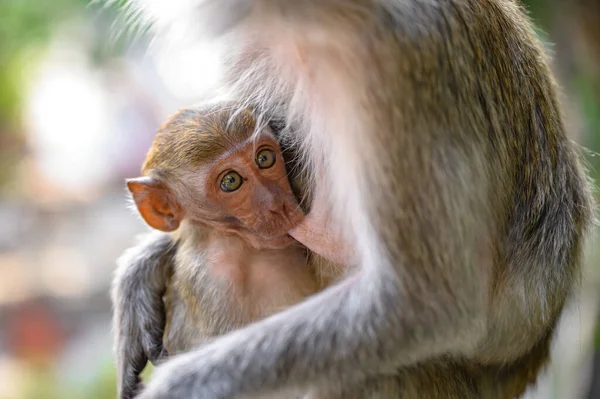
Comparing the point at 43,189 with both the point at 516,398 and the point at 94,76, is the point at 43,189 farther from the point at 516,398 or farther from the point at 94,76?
the point at 516,398

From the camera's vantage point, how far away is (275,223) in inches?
83.5

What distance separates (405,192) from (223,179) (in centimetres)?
73

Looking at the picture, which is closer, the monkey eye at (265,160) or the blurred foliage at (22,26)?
the monkey eye at (265,160)

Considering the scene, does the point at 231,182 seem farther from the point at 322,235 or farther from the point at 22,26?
the point at 22,26

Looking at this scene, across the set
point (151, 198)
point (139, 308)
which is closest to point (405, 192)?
point (151, 198)

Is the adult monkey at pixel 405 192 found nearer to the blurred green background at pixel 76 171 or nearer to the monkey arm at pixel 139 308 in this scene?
the monkey arm at pixel 139 308

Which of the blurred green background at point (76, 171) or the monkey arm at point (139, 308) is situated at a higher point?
the monkey arm at point (139, 308)

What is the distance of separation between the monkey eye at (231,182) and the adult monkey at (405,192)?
0.31 metres

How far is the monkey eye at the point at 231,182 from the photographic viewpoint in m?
2.19

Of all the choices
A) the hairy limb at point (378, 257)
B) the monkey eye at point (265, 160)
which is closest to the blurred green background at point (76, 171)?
the monkey eye at point (265, 160)

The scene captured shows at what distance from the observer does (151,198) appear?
2.24m

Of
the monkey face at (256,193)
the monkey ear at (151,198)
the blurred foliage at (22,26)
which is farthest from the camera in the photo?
the blurred foliage at (22,26)

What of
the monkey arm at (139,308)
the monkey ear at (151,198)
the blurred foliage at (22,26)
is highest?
the blurred foliage at (22,26)

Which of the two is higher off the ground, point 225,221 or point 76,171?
point 225,221
